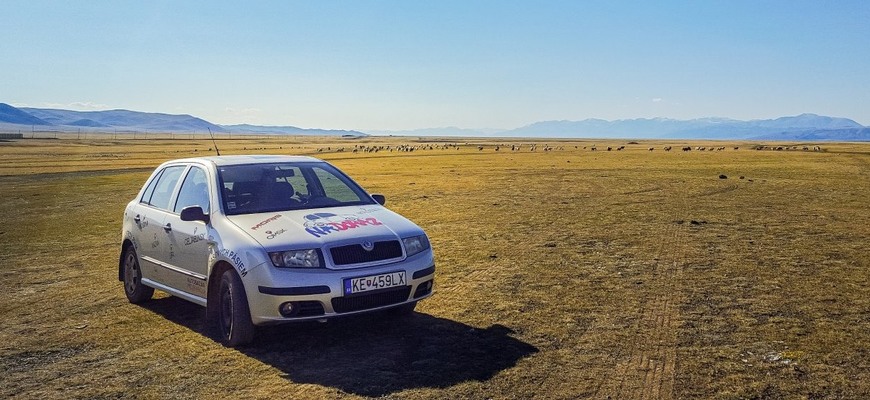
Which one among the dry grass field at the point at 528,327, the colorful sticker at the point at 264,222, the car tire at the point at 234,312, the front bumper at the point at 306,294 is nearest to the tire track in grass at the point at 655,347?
the dry grass field at the point at 528,327

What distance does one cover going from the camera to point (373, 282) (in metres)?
5.83

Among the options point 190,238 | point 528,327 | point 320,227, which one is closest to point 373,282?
point 320,227

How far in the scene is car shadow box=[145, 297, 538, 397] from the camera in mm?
5246

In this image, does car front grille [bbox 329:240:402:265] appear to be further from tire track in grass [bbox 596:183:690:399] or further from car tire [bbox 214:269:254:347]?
tire track in grass [bbox 596:183:690:399]

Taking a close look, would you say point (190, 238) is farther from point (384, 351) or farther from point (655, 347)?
point (655, 347)

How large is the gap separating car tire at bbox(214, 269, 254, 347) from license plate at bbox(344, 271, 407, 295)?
35.4 inches

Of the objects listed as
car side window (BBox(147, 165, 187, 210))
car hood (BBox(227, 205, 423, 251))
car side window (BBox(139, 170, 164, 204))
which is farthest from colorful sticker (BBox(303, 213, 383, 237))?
car side window (BBox(139, 170, 164, 204))

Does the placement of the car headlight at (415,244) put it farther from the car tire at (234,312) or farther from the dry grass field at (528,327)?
the car tire at (234,312)

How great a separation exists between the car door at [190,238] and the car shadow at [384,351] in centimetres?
52

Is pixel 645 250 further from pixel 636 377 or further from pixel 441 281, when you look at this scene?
pixel 636 377

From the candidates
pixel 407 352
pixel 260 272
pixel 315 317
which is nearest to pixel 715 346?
pixel 407 352

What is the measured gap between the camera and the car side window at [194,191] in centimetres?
685

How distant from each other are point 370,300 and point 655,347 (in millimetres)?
2374

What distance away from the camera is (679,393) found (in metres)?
4.90
